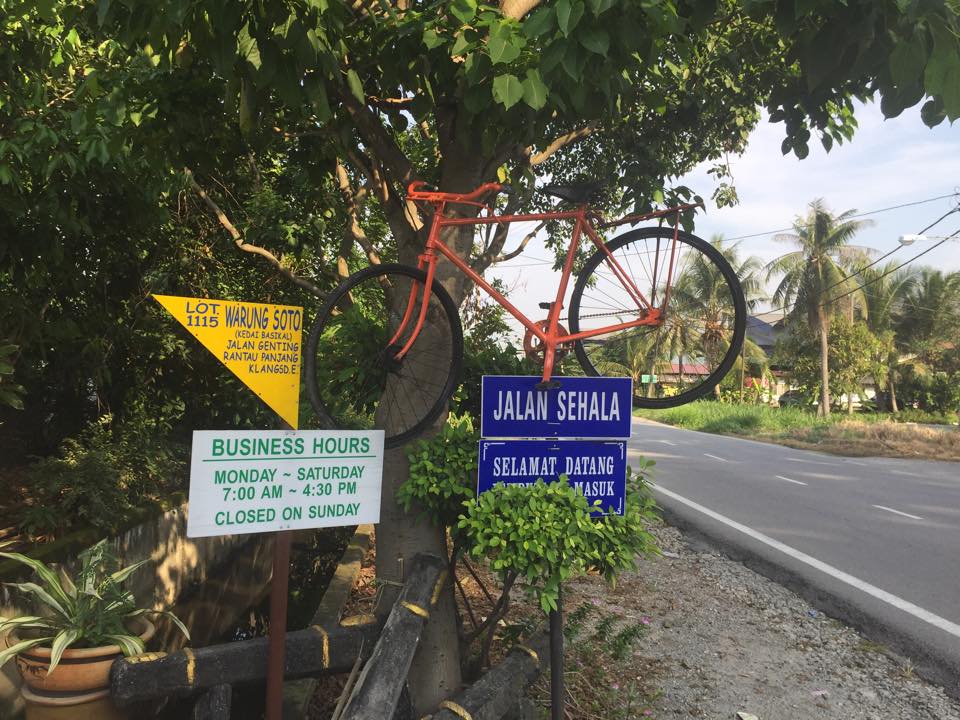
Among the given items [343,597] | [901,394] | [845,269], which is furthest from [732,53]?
[901,394]

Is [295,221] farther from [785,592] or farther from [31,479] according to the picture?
[785,592]

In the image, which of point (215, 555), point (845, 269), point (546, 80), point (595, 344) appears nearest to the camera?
point (546, 80)

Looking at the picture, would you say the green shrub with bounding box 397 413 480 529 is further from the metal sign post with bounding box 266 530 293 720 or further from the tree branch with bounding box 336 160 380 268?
the tree branch with bounding box 336 160 380 268

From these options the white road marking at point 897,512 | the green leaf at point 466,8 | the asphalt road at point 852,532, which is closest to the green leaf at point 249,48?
the green leaf at point 466,8

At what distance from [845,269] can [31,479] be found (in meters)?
27.9

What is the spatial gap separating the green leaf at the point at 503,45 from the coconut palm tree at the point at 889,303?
102ft

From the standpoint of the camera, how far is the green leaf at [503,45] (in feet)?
7.03

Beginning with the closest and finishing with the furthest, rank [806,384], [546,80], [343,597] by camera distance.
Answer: [546,80] < [343,597] < [806,384]

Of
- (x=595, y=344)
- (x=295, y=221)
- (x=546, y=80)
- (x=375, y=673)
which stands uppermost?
(x=295, y=221)

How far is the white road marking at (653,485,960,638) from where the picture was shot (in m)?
5.18

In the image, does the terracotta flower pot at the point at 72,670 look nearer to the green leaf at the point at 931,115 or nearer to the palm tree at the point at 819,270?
the green leaf at the point at 931,115

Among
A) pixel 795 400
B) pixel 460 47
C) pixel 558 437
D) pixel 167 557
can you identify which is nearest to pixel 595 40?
pixel 460 47

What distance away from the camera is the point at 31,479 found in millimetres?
5152

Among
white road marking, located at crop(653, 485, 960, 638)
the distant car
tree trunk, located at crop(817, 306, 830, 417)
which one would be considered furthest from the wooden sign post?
the distant car
